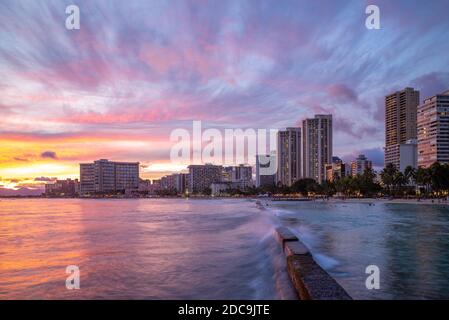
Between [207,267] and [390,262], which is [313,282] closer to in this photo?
[207,267]

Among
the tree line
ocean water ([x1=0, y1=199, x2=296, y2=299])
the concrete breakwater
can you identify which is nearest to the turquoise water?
the concrete breakwater

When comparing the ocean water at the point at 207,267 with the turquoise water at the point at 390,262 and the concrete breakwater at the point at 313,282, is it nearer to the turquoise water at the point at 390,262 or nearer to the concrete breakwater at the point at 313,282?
the turquoise water at the point at 390,262

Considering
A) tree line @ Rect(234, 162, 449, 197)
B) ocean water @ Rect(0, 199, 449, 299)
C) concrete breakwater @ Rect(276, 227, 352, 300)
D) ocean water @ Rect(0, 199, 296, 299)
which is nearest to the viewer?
concrete breakwater @ Rect(276, 227, 352, 300)

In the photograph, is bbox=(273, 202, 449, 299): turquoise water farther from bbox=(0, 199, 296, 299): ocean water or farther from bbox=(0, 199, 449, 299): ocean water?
bbox=(0, 199, 296, 299): ocean water

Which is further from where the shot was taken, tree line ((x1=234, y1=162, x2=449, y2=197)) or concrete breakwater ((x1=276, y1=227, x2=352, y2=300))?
tree line ((x1=234, y1=162, x2=449, y2=197))

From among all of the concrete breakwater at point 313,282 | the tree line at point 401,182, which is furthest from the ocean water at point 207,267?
the tree line at point 401,182

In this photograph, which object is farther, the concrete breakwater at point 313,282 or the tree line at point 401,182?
the tree line at point 401,182

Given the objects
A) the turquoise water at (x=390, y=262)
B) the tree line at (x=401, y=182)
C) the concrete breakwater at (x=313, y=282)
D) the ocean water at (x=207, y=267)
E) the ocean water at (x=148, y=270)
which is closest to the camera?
the concrete breakwater at (x=313, y=282)

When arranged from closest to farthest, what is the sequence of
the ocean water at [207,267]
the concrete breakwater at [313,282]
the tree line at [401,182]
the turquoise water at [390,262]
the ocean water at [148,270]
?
1. the concrete breakwater at [313,282]
2. the turquoise water at [390,262]
3. the ocean water at [207,267]
4. the ocean water at [148,270]
5. the tree line at [401,182]

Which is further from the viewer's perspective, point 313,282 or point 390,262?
point 390,262

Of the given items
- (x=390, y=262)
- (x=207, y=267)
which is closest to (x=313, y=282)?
(x=207, y=267)

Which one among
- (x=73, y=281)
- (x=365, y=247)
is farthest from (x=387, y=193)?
(x=73, y=281)
